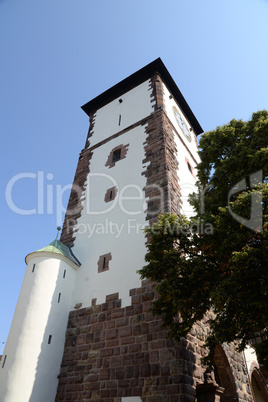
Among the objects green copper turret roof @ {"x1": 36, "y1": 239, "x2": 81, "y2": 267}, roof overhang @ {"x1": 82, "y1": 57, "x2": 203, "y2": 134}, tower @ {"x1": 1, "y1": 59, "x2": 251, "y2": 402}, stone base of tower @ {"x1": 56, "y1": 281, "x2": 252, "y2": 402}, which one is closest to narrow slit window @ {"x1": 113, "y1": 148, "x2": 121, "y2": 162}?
tower @ {"x1": 1, "y1": 59, "x2": 251, "y2": 402}

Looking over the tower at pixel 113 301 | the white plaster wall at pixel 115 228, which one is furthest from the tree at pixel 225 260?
the white plaster wall at pixel 115 228

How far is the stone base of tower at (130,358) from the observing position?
6820mm

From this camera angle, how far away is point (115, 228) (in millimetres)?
10766

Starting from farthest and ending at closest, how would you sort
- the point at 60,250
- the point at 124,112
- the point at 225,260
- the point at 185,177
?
the point at 124,112
the point at 185,177
the point at 60,250
the point at 225,260

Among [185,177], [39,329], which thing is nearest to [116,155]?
[185,177]

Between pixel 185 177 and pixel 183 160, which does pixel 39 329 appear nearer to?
pixel 185 177

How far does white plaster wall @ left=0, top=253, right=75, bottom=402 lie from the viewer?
25.7ft

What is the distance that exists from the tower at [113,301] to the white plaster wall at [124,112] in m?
0.55

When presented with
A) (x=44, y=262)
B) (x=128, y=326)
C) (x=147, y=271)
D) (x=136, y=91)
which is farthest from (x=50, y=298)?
(x=136, y=91)

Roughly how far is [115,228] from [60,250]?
2.06 meters

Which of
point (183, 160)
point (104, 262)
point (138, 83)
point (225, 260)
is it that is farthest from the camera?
point (138, 83)

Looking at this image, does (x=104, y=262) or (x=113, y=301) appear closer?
(x=113, y=301)

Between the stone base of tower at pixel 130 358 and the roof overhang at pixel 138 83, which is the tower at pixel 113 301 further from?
the roof overhang at pixel 138 83

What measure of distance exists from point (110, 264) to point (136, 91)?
36.5 feet
